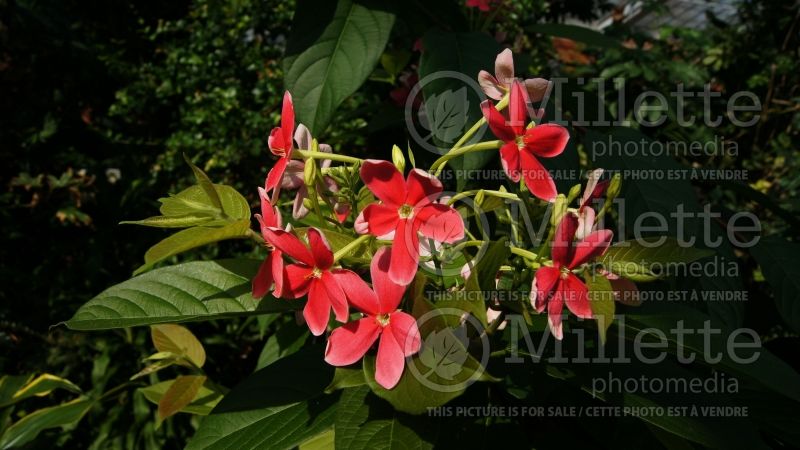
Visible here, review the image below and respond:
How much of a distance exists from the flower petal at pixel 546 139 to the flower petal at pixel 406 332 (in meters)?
0.25

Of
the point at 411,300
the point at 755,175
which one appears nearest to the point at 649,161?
the point at 411,300

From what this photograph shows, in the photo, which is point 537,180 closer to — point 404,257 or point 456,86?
point 404,257

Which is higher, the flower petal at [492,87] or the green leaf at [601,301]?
the flower petal at [492,87]

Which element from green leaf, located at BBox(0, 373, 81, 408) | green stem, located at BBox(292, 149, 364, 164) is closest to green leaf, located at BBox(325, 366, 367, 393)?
green stem, located at BBox(292, 149, 364, 164)

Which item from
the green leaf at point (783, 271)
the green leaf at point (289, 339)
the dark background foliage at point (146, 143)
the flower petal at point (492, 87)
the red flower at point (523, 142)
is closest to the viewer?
the red flower at point (523, 142)

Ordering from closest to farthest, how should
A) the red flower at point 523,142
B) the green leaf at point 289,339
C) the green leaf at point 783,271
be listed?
the red flower at point 523,142 < the green leaf at point 783,271 < the green leaf at point 289,339

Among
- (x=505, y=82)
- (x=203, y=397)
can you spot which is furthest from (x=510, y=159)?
(x=203, y=397)

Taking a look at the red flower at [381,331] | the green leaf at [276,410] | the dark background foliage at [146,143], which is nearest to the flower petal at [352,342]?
the red flower at [381,331]

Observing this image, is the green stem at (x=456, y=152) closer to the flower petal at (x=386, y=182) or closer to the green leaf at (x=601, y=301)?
the flower petal at (x=386, y=182)

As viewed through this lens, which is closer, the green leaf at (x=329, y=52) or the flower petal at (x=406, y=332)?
the flower petal at (x=406, y=332)

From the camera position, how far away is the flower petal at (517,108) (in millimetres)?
689

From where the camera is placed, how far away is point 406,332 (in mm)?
594

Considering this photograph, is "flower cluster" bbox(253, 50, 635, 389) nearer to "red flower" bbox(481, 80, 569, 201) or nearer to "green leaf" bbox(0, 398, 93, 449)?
"red flower" bbox(481, 80, 569, 201)

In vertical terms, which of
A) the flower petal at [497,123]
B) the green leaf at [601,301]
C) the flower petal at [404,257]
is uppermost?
the flower petal at [497,123]
